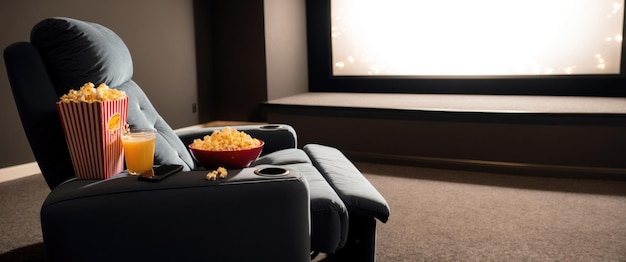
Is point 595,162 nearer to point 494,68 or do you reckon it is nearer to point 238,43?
point 494,68

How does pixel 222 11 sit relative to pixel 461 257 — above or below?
above

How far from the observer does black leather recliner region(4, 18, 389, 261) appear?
4.07ft

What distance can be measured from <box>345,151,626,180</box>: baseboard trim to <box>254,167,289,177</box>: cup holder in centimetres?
238

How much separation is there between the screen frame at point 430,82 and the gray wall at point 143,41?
1.16 meters

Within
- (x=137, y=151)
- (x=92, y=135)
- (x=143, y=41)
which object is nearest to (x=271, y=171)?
(x=137, y=151)

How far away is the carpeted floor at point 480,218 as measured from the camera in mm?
2055

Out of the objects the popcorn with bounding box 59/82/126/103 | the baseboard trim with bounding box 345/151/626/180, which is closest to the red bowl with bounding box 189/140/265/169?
the popcorn with bounding box 59/82/126/103

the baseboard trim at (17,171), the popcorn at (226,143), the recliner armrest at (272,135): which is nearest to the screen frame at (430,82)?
the recliner armrest at (272,135)

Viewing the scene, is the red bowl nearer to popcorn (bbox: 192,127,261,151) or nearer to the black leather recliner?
popcorn (bbox: 192,127,261,151)

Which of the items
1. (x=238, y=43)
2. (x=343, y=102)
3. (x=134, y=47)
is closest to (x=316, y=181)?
(x=343, y=102)

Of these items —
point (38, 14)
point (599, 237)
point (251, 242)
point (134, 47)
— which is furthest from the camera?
point (134, 47)

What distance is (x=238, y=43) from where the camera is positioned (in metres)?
4.73

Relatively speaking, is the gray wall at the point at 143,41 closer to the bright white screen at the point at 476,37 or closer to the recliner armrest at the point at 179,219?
the bright white screen at the point at 476,37

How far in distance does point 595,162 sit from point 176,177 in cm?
278
